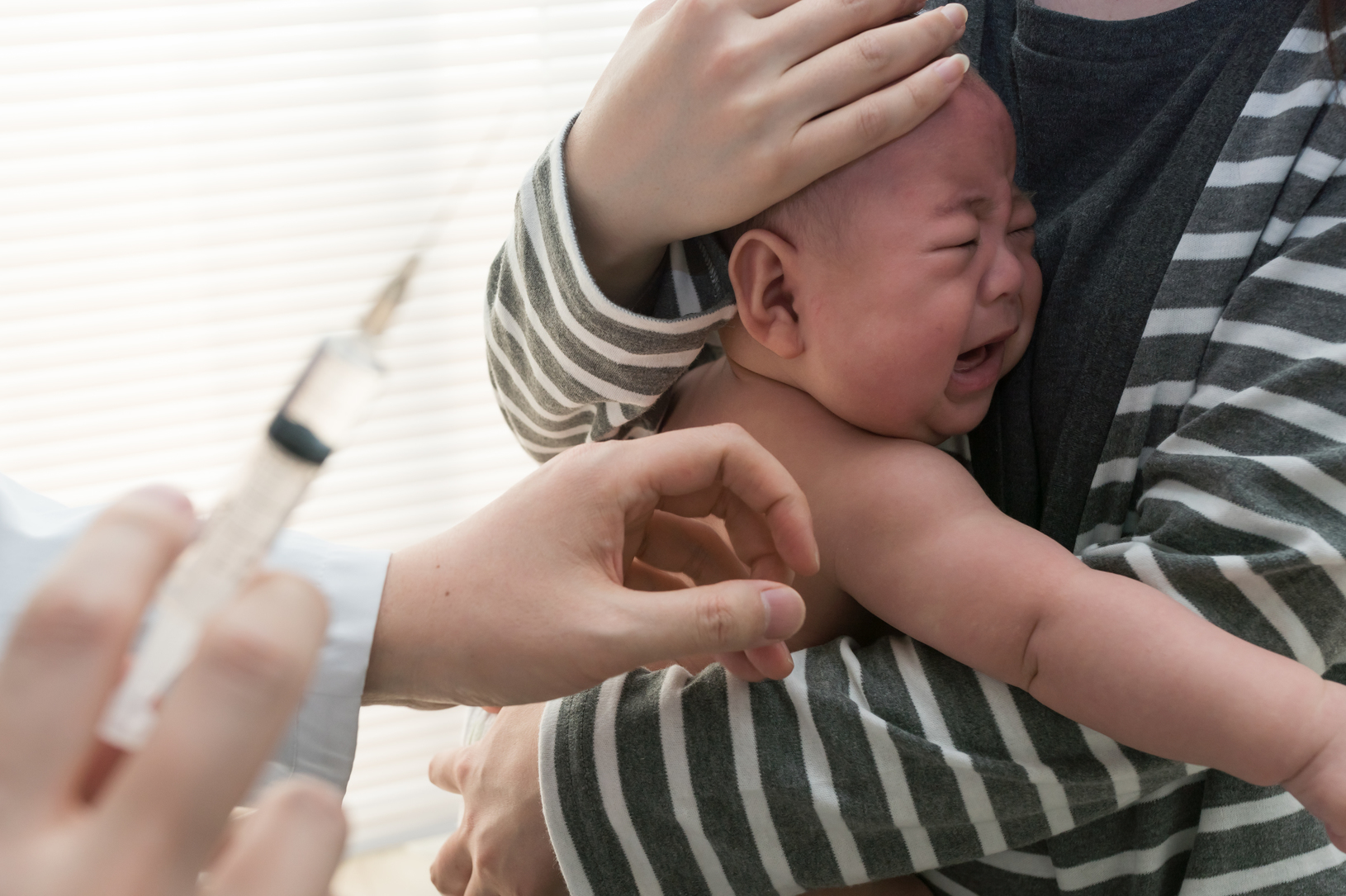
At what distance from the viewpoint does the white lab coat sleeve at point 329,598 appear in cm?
78

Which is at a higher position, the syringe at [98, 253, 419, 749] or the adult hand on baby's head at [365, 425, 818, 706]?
the syringe at [98, 253, 419, 749]

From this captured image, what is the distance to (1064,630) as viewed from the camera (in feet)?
2.38

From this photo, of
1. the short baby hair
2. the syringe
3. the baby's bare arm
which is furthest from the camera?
the short baby hair

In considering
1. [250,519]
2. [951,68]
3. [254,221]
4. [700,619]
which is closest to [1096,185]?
[951,68]

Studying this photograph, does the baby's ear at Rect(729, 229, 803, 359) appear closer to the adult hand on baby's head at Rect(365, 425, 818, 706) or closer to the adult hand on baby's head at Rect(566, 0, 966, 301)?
the adult hand on baby's head at Rect(566, 0, 966, 301)

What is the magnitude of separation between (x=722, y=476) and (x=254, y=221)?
1538 mm

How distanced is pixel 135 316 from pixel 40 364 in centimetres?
19

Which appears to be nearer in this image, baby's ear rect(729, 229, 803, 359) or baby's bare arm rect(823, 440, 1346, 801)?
baby's bare arm rect(823, 440, 1346, 801)

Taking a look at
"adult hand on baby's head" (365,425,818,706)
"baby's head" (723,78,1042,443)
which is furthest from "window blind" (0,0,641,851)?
"adult hand on baby's head" (365,425,818,706)

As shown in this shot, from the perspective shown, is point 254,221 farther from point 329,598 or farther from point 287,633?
point 287,633

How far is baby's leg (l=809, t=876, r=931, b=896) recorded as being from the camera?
0.90m

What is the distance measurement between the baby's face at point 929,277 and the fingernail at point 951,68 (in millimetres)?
35

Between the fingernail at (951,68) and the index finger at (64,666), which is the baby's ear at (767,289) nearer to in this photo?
the fingernail at (951,68)

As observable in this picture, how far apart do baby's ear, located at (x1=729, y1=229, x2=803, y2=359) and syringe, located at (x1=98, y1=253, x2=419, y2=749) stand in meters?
0.44
